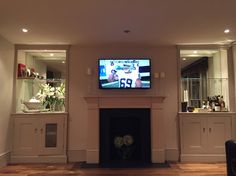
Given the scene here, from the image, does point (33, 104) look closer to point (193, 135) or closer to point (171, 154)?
point (171, 154)

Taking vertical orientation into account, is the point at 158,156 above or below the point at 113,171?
above

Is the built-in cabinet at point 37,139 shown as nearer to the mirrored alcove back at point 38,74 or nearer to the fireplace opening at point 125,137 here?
the mirrored alcove back at point 38,74

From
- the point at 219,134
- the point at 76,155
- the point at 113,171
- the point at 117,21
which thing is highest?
the point at 117,21

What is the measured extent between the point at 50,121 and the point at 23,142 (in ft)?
2.27

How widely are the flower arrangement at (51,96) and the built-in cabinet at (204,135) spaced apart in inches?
104

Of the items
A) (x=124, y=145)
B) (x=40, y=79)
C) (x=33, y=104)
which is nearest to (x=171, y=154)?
(x=124, y=145)

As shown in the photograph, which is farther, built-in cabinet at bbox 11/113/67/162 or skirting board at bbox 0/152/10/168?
built-in cabinet at bbox 11/113/67/162

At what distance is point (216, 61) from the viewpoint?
5.19m

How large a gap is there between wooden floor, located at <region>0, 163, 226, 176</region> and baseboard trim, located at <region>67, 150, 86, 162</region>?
339 mm

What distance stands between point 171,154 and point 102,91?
199cm

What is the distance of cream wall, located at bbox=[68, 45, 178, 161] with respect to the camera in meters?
4.74

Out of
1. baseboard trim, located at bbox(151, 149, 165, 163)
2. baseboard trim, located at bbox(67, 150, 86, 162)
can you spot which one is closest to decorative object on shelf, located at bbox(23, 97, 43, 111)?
baseboard trim, located at bbox(67, 150, 86, 162)

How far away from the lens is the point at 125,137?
4754 millimetres

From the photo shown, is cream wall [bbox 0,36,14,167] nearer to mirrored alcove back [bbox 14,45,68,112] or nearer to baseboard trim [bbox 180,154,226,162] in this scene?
mirrored alcove back [bbox 14,45,68,112]
